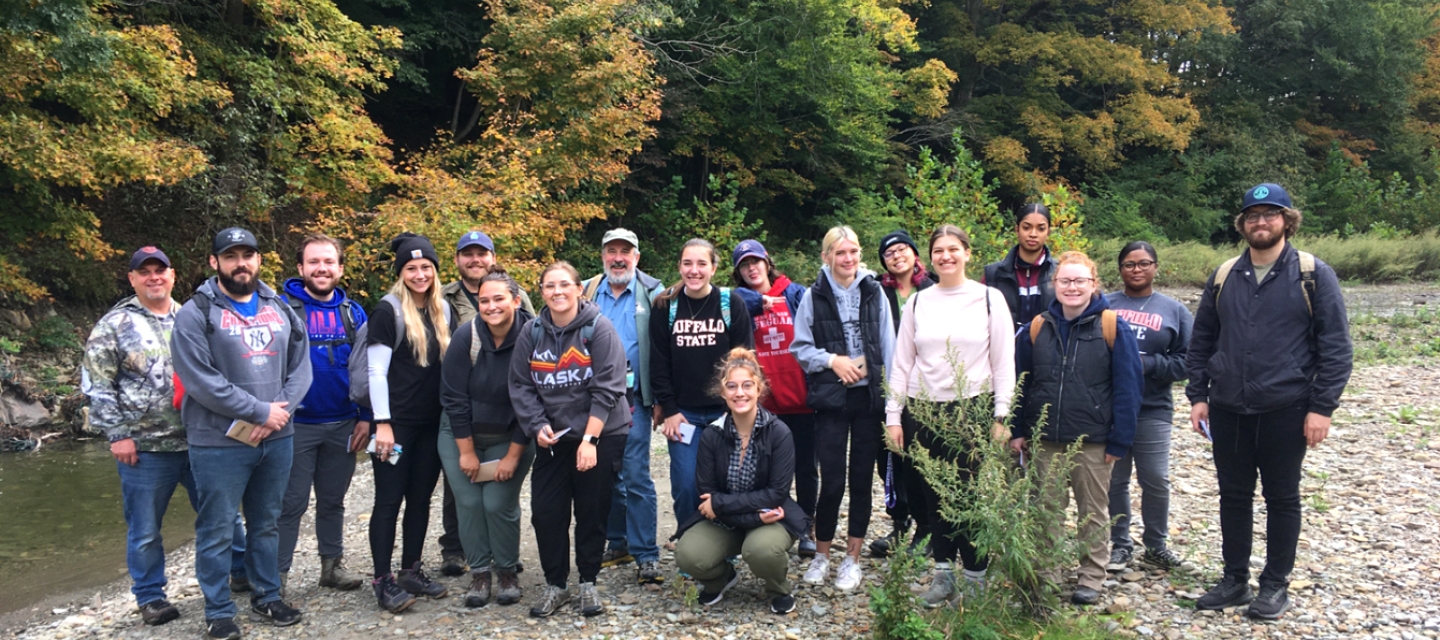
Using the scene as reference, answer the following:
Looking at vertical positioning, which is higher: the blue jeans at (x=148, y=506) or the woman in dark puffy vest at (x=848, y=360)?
the woman in dark puffy vest at (x=848, y=360)

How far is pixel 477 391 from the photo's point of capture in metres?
4.68

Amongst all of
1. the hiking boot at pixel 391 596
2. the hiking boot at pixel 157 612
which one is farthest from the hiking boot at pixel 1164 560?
the hiking boot at pixel 157 612

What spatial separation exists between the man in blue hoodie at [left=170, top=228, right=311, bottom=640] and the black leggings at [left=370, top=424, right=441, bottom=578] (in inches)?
18.6

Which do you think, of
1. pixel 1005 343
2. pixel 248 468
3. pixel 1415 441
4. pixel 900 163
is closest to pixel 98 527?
pixel 248 468

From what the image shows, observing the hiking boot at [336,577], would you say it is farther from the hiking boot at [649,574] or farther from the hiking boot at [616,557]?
the hiking boot at [649,574]

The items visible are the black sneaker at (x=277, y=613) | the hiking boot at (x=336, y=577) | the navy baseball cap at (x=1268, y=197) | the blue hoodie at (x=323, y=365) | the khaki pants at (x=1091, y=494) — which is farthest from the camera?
the hiking boot at (x=336, y=577)

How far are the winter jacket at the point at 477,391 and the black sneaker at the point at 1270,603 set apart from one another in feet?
12.2

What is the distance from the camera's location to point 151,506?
183 inches

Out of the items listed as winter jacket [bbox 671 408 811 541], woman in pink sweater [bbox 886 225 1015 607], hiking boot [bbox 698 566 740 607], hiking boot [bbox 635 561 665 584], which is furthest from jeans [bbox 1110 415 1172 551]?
hiking boot [bbox 635 561 665 584]

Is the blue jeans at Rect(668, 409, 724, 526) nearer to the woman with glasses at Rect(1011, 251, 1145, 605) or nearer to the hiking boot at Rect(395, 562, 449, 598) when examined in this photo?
the hiking boot at Rect(395, 562, 449, 598)

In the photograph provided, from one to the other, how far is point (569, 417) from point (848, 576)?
5.77 feet

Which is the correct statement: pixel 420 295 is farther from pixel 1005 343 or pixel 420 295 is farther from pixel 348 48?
pixel 348 48

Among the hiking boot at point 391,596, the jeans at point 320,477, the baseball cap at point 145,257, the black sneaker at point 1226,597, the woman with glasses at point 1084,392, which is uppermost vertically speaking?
the baseball cap at point 145,257

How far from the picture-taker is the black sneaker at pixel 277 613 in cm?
465
